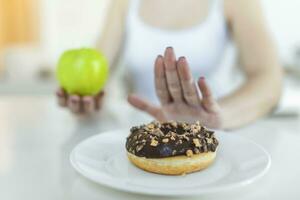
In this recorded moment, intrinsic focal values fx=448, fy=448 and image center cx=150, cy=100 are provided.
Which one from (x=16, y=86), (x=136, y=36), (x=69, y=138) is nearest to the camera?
(x=69, y=138)

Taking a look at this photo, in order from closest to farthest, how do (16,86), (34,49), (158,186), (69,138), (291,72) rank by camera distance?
(158,186) → (69,138) → (16,86) → (291,72) → (34,49)

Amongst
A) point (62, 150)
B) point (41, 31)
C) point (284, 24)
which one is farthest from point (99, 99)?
point (41, 31)

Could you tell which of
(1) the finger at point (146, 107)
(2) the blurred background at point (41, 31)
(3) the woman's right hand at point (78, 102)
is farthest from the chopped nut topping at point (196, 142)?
(2) the blurred background at point (41, 31)

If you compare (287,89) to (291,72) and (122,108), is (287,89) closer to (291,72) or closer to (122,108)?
(291,72)

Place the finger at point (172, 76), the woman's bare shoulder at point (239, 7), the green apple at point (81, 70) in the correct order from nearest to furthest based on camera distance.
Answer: the finger at point (172, 76) < the green apple at point (81, 70) < the woman's bare shoulder at point (239, 7)

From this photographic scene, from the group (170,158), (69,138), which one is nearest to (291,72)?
(69,138)

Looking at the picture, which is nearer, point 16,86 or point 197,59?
point 197,59

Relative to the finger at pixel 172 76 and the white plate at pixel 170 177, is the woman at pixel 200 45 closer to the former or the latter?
the finger at pixel 172 76
